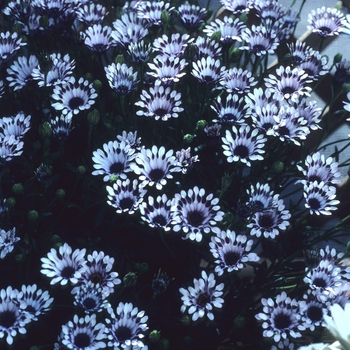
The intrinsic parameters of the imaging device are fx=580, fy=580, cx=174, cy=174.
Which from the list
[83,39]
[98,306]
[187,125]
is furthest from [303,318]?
[83,39]

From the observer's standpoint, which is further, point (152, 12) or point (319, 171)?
point (152, 12)

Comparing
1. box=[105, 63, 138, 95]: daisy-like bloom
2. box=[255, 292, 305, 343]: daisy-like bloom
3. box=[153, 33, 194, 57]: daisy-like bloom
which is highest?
box=[153, 33, 194, 57]: daisy-like bloom

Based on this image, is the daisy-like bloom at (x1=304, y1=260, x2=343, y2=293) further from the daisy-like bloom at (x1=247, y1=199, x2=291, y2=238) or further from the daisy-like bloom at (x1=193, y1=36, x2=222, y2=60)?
the daisy-like bloom at (x1=193, y1=36, x2=222, y2=60)

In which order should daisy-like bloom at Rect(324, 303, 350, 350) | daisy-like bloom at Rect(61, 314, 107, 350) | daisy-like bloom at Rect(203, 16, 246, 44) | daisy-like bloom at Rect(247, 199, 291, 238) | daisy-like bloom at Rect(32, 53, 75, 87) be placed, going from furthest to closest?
1. daisy-like bloom at Rect(203, 16, 246, 44)
2. daisy-like bloom at Rect(32, 53, 75, 87)
3. daisy-like bloom at Rect(247, 199, 291, 238)
4. daisy-like bloom at Rect(61, 314, 107, 350)
5. daisy-like bloom at Rect(324, 303, 350, 350)

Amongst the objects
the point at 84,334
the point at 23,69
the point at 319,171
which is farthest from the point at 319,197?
the point at 23,69

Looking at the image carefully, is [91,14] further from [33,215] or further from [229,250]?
[229,250]

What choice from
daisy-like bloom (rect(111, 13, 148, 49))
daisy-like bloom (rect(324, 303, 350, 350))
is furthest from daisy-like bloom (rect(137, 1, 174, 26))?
daisy-like bloom (rect(324, 303, 350, 350))

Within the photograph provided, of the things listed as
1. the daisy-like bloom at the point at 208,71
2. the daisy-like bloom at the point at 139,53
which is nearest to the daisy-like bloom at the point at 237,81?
the daisy-like bloom at the point at 208,71
